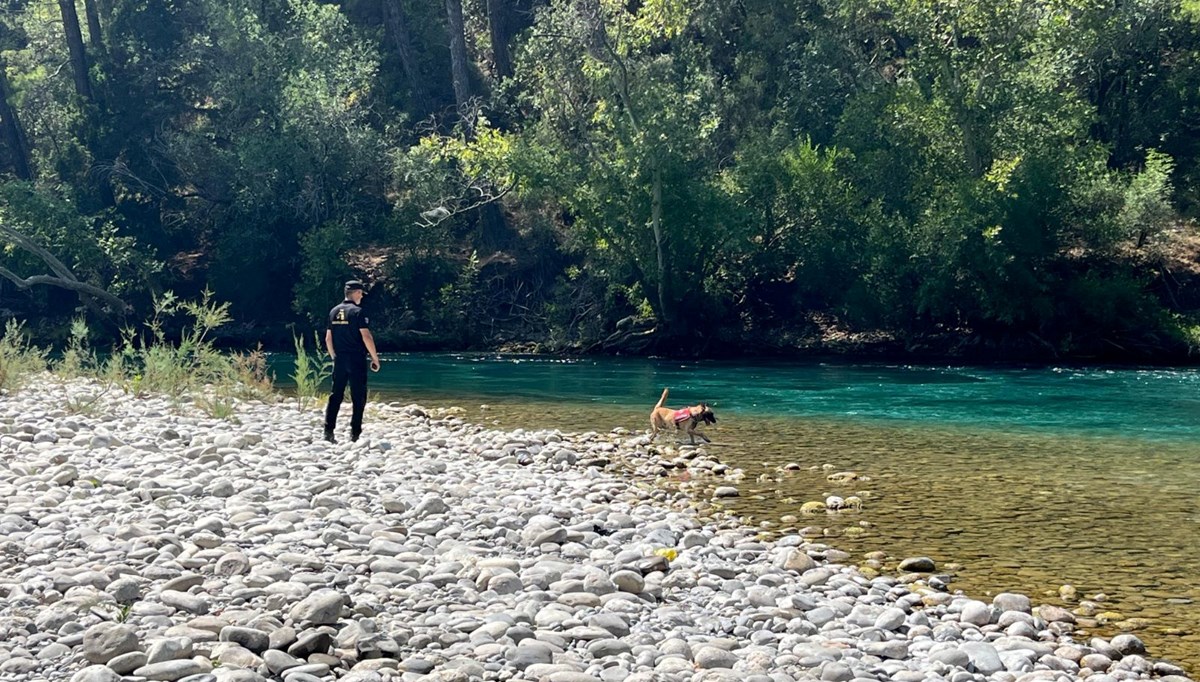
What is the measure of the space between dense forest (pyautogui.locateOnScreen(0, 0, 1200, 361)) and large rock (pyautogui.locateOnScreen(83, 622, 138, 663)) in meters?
27.2

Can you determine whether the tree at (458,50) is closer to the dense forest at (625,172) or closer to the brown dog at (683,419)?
the dense forest at (625,172)

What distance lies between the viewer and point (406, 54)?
4600cm

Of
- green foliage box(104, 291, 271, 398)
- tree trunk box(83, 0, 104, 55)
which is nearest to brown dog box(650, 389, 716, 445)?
green foliage box(104, 291, 271, 398)

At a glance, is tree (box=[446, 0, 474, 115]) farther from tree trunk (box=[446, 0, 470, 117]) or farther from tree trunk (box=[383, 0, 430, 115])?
tree trunk (box=[383, 0, 430, 115])

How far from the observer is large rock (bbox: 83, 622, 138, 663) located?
5160 millimetres

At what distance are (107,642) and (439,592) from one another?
6.50ft

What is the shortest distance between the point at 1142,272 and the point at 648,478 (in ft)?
82.5

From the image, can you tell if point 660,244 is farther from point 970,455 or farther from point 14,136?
point 14,136

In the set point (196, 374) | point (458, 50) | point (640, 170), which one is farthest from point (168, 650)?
point (458, 50)

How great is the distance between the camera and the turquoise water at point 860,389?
1788cm

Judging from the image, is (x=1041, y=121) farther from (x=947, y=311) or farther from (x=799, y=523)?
(x=799, y=523)

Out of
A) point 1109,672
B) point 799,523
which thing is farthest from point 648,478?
point 1109,672

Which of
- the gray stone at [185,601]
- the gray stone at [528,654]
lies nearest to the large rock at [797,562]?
the gray stone at [528,654]

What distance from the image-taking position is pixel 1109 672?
19.2ft
